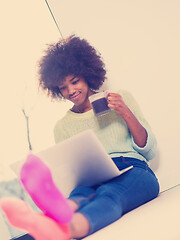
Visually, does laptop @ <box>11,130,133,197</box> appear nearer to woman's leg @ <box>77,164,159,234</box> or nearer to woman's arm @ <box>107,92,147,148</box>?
woman's leg @ <box>77,164,159,234</box>

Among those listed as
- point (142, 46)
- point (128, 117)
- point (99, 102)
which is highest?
point (142, 46)

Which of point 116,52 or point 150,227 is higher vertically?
point 116,52

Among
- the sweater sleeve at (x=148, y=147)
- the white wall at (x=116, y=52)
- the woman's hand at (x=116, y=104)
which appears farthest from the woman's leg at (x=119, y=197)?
the white wall at (x=116, y=52)

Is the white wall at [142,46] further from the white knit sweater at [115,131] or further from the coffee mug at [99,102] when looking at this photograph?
the coffee mug at [99,102]

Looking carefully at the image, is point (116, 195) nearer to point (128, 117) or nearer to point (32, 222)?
point (32, 222)

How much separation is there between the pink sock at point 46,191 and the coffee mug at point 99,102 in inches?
20.5

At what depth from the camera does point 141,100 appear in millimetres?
1500

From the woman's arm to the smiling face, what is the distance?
23 centimetres

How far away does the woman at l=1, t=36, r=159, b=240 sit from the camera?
2.13 ft

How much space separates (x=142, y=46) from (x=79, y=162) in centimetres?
88

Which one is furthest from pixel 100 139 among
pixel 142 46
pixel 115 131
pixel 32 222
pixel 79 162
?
pixel 32 222

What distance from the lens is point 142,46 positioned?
1.52 meters

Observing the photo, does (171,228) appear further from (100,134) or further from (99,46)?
(99,46)

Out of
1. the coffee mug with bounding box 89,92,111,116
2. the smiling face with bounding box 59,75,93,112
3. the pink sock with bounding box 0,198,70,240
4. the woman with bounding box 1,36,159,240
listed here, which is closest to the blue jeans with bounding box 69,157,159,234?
the woman with bounding box 1,36,159,240
